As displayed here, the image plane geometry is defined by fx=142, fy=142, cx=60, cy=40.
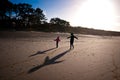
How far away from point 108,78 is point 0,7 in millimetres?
38797

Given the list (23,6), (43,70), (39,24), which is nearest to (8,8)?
(23,6)

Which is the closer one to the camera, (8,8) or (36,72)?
(36,72)

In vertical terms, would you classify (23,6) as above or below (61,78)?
above

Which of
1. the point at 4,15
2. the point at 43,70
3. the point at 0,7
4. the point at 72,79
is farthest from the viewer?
the point at 4,15

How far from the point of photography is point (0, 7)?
38.7 m

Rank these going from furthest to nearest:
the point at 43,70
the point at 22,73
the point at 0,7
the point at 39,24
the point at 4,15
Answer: the point at 39,24 < the point at 4,15 < the point at 0,7 < the point at 43,70 < the point at 22,73

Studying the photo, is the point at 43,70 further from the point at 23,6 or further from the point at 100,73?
the point at 23,6

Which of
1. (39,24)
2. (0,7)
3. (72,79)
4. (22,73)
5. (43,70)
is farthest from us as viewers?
(39,24)

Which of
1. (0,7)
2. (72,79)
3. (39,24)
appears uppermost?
(0,7)

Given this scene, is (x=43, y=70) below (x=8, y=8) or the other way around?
below

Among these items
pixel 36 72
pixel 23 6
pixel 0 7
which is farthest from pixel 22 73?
pixel 23 6

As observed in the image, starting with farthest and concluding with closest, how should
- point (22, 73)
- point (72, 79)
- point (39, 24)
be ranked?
point (39, 24) → point (22, 73) → point (72, 79)

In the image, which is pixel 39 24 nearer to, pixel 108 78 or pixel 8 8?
pixel 8 8

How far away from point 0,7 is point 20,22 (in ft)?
24.3
